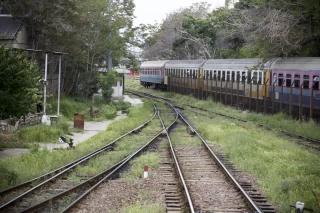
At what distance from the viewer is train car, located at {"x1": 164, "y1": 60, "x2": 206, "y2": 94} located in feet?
135

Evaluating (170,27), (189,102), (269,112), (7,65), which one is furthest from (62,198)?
(170,27)

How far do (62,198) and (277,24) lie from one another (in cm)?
1705

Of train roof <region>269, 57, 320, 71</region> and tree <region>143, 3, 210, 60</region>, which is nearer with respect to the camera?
train roof <region>269, 57, 320, 71</region>

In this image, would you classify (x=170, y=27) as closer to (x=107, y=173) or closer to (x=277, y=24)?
(x=277, y=24)

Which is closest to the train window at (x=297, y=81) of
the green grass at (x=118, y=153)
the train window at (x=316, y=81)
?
the train window at (x=316, y=81)

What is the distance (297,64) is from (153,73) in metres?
35.1

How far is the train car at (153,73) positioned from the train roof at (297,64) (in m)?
27.5

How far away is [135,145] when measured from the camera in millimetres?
17188

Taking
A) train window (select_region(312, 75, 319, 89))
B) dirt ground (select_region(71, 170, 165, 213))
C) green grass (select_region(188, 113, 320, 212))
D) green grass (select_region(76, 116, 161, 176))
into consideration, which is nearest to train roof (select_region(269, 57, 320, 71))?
train window (select_region(312, 75, 319, 89))

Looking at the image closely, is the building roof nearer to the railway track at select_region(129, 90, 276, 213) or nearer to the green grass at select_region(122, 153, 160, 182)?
the green grass at select_region(122, 153, 160, 182)

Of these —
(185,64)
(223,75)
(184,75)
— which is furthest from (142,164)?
(184,75)

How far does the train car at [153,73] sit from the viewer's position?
179 ft

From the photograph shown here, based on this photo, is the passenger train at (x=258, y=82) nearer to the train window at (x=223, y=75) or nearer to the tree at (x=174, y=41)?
the train window at (x=223, y=75)

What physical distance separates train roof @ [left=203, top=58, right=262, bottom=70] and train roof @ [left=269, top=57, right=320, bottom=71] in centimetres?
225
